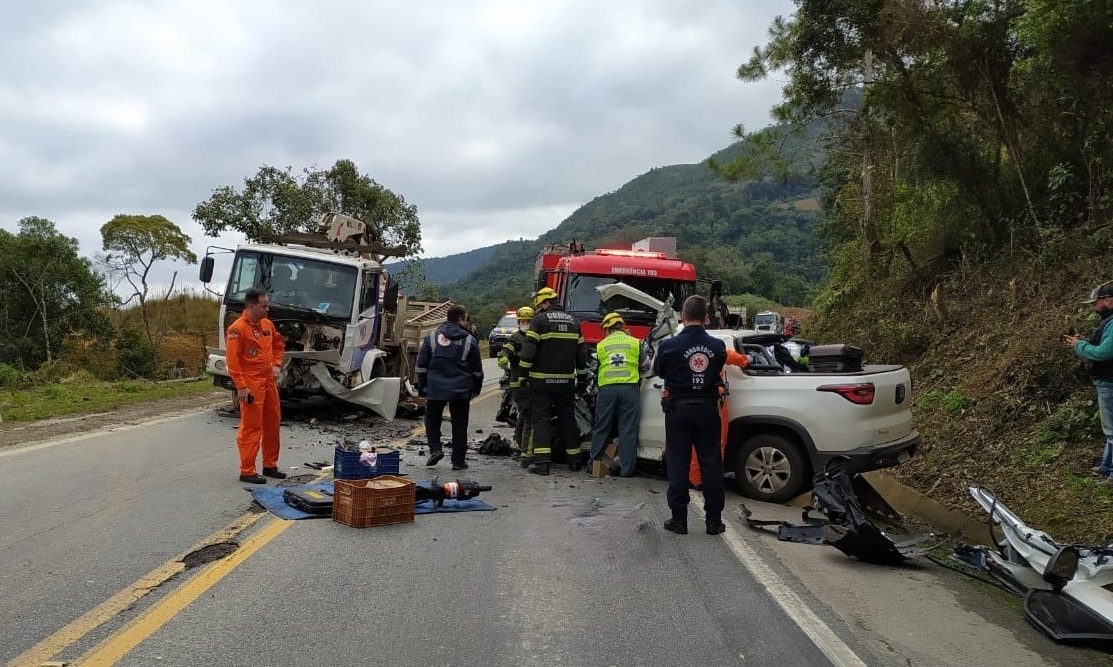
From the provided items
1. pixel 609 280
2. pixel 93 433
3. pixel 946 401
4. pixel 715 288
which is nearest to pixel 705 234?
pixel 715 288

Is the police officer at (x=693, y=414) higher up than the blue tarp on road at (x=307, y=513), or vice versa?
the police officer at (x=693, y=414)

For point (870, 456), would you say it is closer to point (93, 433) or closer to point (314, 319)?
point (314, 319)

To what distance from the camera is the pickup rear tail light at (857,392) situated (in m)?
7.09

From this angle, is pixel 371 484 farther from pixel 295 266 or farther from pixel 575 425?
pixel 295 266

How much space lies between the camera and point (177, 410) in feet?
44.1

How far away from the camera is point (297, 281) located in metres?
11.9

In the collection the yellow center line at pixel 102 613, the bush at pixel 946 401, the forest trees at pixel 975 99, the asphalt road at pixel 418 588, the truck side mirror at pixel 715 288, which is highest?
the forest trees at pixel 975 99

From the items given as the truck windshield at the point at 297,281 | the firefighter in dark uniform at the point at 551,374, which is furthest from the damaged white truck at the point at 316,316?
the firefighter in dark uniform at the point at 551,374

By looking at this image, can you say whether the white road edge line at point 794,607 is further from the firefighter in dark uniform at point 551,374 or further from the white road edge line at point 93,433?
the white road edge line at point 93,433

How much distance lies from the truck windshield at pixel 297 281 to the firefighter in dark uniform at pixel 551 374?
4.36 m

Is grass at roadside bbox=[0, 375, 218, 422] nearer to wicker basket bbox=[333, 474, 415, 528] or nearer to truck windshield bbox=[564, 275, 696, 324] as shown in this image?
truck windshield bbox=[564, 275, 696, 324]

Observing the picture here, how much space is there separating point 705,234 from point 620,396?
81369 mm

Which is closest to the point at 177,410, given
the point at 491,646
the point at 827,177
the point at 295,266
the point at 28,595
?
the point at 295,266

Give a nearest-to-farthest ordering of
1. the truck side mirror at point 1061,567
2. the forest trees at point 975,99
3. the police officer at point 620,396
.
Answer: the truck side mirror at point 1061,567
the police officer at point 620,396
the forest trees at point 975,99
